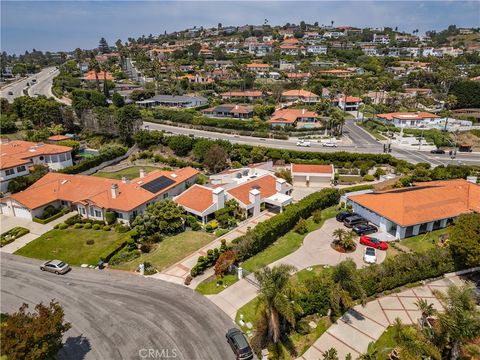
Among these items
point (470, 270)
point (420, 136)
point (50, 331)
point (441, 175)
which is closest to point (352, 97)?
point (420, 136)

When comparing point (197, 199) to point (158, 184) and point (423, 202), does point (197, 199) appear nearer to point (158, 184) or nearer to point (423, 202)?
point (158, 184)

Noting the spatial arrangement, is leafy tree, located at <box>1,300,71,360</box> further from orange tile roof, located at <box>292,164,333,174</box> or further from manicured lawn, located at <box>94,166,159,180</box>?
orange tile roof, located at <box>292,164,333,174</box>

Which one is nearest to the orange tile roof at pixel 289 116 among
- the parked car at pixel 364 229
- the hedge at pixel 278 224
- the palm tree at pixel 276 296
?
the hedge at pixel 278 224

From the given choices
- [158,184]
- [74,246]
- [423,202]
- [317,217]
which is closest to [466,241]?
[423,202]

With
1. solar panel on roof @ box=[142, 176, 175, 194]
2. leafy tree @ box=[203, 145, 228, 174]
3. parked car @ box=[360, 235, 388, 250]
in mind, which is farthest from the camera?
leafy tree @ box=[203, 145, 228, 174]

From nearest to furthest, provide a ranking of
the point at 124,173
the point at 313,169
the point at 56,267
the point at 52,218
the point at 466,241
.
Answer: the point at 466,241
the point at 56,267
the point at 52,218
the point at 313,169
the point at 124,173

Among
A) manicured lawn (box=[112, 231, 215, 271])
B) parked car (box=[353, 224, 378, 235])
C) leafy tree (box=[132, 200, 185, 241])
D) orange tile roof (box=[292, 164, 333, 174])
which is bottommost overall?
manicured lawn (box=[112, 231, 215, 271])

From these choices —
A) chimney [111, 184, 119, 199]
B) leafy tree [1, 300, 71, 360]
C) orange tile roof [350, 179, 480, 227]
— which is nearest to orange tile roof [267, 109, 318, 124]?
orange tile roof [350, 179, 480, 227]

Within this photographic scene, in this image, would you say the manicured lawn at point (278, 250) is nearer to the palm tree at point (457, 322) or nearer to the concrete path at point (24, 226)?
the palm tree at point (457, 322)
